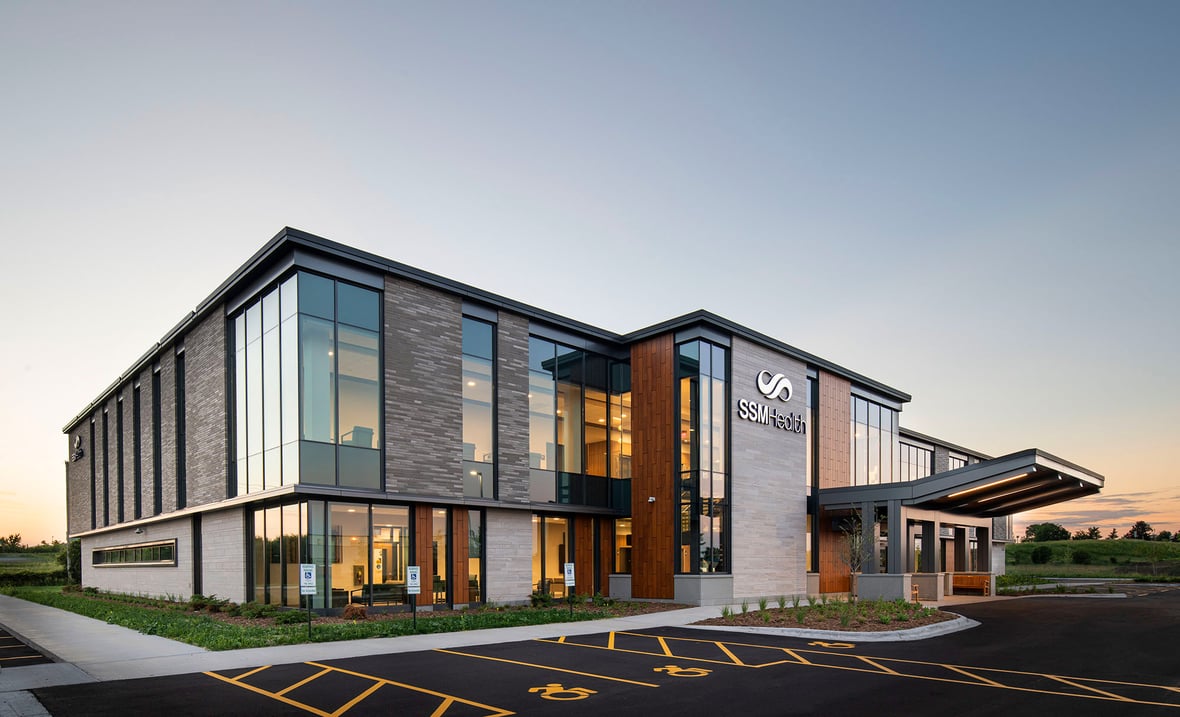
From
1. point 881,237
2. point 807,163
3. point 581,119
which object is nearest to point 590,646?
point 581,119

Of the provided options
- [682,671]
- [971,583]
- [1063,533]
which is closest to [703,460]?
[682,671]

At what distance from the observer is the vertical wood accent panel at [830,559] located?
1284 inches

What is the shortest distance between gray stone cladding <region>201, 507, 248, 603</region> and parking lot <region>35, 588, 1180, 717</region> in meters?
11.7

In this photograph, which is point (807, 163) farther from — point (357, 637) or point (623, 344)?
point (357, 637)

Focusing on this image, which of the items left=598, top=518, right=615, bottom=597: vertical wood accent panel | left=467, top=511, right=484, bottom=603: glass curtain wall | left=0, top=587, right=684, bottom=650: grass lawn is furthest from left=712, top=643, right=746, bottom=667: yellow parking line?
left=598, top=518, right=615, bottom=597: vertical wood accent panel

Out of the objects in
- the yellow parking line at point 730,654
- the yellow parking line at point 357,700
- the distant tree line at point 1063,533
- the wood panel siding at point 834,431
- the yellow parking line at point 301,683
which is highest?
the wood panel siding at point 834,431

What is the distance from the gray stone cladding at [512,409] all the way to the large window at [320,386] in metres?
4.65

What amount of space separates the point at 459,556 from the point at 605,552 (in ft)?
23.7

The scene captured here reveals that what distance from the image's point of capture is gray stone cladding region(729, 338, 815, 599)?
28203 mm

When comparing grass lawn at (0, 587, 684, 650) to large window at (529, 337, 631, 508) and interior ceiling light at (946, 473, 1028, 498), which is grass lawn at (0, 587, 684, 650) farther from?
interior ceiling light at (946, 473, 1028, 498)

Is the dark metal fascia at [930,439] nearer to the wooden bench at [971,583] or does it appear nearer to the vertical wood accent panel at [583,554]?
the wooden bench at [971,583]

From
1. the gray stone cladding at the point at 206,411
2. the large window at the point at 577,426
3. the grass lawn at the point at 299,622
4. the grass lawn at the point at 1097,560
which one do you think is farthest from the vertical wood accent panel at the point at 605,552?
the grass lawn at the point at 1097,560

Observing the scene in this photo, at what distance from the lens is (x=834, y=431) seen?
34.7 metres

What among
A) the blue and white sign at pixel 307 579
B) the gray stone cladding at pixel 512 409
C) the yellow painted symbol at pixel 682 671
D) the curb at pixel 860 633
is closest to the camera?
the yellow painted symbol at pixel 682 671
